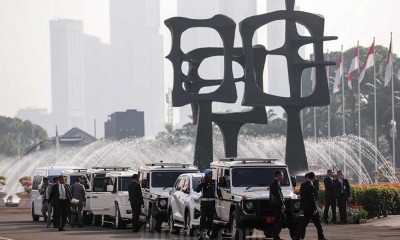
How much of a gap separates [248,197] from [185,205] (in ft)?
13.7

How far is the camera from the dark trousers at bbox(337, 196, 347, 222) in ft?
134

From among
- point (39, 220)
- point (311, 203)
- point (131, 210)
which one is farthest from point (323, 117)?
point (311, 203)

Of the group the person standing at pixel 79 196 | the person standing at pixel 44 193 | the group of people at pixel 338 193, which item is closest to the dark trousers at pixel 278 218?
the group of people at pixel 338 193

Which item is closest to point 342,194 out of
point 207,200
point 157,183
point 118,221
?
point 157,183

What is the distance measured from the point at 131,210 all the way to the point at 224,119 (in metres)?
30.0

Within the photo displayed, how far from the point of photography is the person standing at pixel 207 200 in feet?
109

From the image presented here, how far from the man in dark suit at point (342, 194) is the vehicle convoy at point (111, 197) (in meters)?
6.43

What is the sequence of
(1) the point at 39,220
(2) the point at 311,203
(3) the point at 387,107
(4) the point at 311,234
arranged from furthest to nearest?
(3) the point at 387,107 < (1) the point at 39,220 < (4) the point at 311,234 < (2) the point at 311,203

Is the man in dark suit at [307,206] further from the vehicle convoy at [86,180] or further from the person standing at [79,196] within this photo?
the vehicle convoy at [86,180]

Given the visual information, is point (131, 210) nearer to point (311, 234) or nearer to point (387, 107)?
point (311, 234)

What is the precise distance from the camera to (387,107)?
143m

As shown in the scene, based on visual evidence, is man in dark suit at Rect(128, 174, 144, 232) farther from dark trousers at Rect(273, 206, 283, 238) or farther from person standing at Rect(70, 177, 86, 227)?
dark trousers at Rect(273, 206, 283, 238)

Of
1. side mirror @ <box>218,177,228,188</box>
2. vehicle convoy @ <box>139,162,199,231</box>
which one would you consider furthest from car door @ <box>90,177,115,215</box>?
side mirror @ <box>218,177,228,188</box>

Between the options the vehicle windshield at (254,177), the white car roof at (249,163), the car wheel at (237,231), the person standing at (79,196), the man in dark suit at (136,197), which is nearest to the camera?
the car wheel at (237,231)
